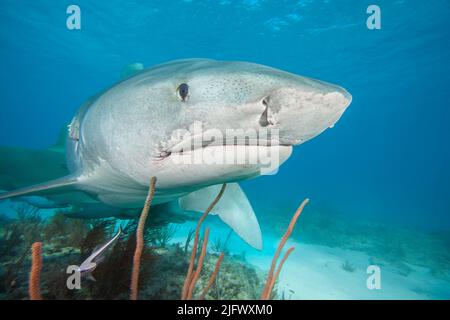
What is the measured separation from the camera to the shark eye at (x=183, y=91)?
6.38 feet

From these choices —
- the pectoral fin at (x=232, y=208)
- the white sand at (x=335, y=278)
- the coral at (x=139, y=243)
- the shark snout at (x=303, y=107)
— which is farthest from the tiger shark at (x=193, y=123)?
the white sand at (x=335, y=278)

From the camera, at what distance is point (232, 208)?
439 centimetres

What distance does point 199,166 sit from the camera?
2.10 meters

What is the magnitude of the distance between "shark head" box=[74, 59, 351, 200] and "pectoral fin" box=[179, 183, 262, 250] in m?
1.84

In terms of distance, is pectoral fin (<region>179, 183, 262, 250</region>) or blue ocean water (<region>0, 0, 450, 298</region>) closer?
pectoral fin (<region>179, 183, 262, 250</region>)

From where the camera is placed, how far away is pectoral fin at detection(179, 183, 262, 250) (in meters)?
4.32

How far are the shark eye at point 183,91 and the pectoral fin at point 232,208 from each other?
106 inches

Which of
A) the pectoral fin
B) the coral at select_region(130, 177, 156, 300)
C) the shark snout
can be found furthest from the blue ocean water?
the shark snout

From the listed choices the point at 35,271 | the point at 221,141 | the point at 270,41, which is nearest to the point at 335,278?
the point at 221,141

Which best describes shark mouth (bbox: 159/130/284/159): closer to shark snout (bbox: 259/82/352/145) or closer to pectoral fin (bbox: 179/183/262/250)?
shark snout (bbox: 259/82/352/145)

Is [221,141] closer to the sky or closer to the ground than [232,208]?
closer to the sky

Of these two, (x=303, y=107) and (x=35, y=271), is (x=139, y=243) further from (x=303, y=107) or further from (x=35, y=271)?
(x=303, y=107)

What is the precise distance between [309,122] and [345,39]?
32.0 metres

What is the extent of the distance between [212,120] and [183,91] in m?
0.40
